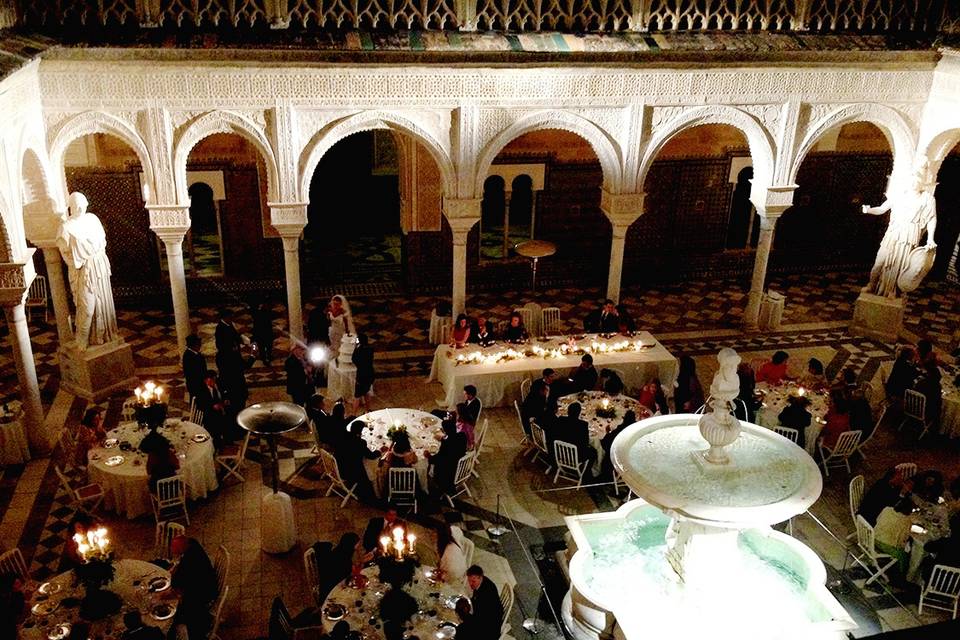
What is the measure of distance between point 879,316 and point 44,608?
565 inches

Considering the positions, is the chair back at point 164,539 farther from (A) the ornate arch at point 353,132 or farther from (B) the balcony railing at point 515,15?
(B) the balcony railing at point 515,15

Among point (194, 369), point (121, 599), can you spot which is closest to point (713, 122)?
point (194, 369)

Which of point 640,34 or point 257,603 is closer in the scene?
point 257,603

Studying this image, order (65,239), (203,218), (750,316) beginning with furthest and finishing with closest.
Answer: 1. (203,218)
2. (750,316)
3. (65,239)

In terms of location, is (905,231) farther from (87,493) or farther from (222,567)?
(87,493)

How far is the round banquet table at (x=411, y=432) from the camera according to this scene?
10680 mm

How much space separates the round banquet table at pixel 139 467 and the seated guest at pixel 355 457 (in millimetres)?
1619

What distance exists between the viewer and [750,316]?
16.3 m

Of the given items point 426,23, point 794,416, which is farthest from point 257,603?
point 426,23

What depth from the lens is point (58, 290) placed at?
1330cm

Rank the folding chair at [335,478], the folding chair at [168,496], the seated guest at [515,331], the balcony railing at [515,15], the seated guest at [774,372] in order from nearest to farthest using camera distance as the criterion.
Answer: the folding chair at [168,496]
the folding chair at [335,478]
the balcony railing at [515,15]
the seated guest at [774,372]
the seated guest at [515,331]

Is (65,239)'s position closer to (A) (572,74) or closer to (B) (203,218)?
(A) (572,74)

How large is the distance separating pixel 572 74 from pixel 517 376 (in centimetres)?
466

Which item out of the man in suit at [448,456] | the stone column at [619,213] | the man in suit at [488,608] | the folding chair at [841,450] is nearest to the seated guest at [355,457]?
the man in suit at [448,456]
